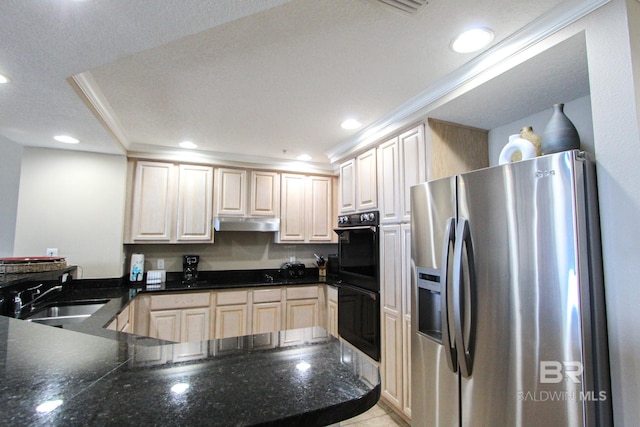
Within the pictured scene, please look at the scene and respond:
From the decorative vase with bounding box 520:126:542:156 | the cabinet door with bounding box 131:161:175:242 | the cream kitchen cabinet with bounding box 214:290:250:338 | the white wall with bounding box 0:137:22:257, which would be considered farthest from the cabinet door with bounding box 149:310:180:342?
the decorative vase with bounding box 520:126:542:156

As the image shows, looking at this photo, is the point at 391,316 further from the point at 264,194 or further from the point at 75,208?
the point at 75,208

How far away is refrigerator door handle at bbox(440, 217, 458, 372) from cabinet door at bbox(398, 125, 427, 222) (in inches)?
24.5

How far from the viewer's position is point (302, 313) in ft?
11.8

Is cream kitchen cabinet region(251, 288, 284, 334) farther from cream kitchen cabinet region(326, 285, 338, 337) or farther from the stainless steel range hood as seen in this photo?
the stainless steel range hood

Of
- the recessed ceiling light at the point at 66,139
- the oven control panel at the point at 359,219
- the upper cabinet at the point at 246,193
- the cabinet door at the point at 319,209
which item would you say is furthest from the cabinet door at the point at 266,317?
the recessed ceiling light at the point at 66,139

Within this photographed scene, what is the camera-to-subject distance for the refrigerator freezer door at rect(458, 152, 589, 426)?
3.77 feet

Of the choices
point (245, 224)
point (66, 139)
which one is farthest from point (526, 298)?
point (66, 139)

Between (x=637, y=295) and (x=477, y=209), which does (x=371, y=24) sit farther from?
(x=637, y=295)

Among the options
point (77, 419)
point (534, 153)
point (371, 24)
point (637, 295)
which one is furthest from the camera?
point (534, 153)

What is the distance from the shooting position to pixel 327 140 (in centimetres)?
310

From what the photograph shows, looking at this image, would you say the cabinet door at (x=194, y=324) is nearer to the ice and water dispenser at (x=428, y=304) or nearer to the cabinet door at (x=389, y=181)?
the cabinet door at (x=389, y=181)

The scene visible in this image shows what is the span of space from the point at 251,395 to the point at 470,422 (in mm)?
1364

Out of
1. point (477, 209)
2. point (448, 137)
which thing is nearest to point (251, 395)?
point (477, 209)

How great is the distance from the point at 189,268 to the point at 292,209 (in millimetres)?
1412
